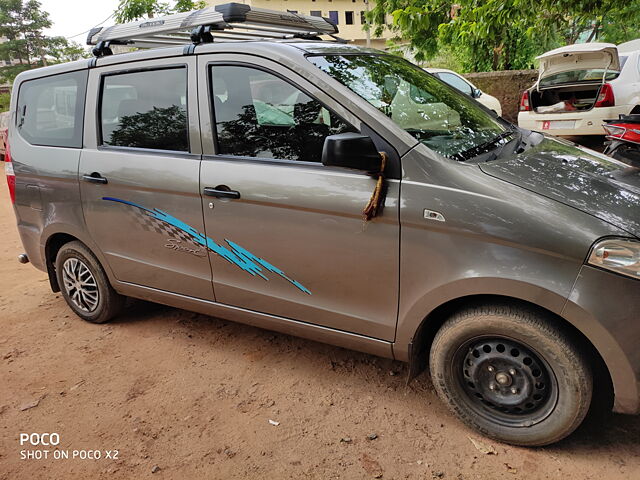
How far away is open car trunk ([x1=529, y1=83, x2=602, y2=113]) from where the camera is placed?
25.6ft

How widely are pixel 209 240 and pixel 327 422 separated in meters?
1.22

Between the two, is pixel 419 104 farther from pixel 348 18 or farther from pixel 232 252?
pixel 348 18

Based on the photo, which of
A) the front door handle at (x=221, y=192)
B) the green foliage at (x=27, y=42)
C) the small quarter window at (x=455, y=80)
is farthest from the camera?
the green foliage at (x=27, y=42)

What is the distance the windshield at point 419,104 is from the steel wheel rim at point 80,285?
7.93 ft

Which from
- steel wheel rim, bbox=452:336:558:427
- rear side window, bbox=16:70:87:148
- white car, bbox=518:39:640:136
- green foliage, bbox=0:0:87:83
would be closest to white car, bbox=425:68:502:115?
white car, bbox=518:39:640:136

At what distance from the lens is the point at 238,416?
2.73 m

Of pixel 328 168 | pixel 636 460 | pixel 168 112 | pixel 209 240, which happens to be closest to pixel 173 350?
pixel 209 240

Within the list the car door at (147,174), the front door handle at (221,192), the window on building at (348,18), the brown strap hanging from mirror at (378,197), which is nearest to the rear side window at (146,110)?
the car door at (147,174)

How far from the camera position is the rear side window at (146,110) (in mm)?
2986

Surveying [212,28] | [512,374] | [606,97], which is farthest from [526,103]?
[512,374]

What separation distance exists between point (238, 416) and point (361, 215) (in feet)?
4.26

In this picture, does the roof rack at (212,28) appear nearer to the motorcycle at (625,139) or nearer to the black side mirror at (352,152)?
the black side mirror at (352,152)

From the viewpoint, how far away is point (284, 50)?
267 centimetres

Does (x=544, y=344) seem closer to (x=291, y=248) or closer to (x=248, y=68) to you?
(x=291, y=248)
